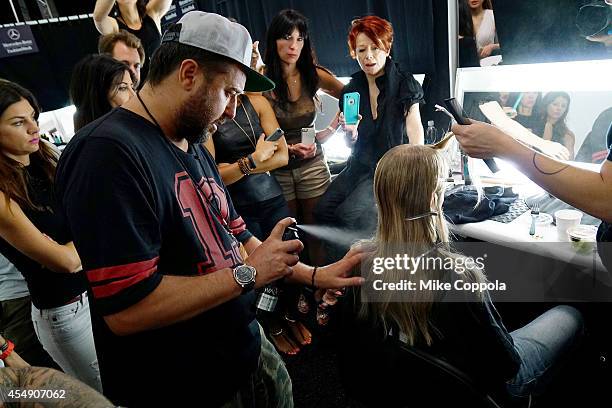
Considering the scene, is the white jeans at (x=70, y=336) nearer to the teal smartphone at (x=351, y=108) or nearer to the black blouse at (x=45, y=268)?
the black blouse at (x=45, y=268)

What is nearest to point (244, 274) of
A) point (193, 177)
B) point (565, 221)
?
point (193, 177)

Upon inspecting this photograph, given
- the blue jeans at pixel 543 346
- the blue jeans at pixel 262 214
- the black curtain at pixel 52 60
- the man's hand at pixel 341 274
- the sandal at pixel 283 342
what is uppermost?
the black curtain at pixel 52 60

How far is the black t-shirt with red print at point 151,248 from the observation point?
3.22 ft

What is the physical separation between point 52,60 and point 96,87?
15.6 feet

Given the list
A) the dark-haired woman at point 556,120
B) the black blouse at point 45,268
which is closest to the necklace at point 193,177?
the black blouse at point 45,268

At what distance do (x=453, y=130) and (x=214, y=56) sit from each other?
3.07 feet

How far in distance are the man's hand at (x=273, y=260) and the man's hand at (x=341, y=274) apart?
29 cm

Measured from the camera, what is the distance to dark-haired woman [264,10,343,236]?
2.77 m

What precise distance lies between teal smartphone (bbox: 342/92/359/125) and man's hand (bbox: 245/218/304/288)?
186 centimetres

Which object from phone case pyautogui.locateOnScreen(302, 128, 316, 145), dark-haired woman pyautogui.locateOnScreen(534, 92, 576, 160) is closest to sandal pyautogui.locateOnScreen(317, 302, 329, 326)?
phone case pyautogui.locateOnScreen(302, 128, 316, 145)

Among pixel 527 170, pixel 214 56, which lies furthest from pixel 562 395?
pixel 214 56

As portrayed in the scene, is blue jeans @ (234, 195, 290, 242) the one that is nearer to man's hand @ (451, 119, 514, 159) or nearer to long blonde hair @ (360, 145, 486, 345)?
long blonde hair @ (360, 145, 486, 345)

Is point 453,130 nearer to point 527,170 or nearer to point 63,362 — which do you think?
point 527,170

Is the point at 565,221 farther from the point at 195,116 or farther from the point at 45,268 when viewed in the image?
the point at 45,268
